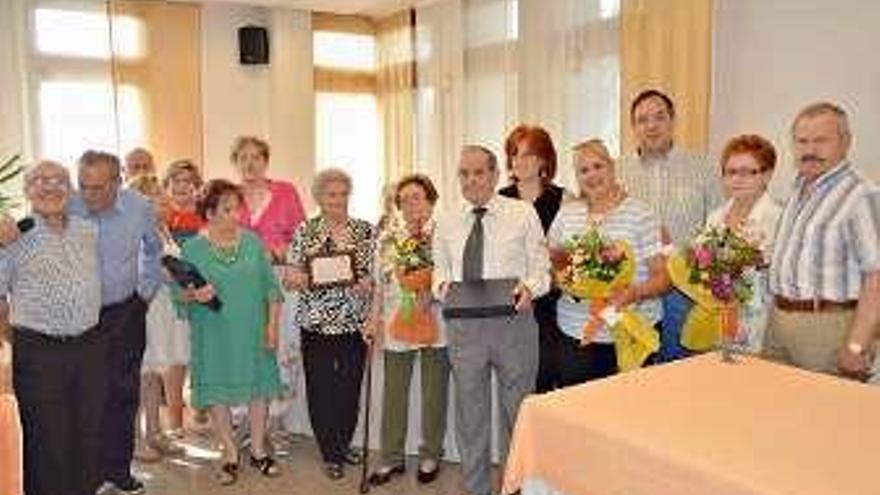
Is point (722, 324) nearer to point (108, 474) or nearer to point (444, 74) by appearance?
point (108, 474)

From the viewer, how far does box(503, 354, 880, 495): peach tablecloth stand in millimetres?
1672

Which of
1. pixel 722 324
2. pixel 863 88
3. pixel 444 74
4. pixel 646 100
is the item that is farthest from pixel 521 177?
pixel 444 74

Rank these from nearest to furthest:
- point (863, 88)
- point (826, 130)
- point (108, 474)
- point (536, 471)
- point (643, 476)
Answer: point (643, 476), point (536, 471), point (826, 130), point (108, 474), point (863, 88)

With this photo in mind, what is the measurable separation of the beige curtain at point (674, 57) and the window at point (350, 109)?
3.46 metres

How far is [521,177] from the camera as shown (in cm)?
350

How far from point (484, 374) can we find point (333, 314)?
849mm

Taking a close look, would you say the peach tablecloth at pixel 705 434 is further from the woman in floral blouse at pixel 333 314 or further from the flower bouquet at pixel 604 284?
the woman in floral blouse at pixel 333 314

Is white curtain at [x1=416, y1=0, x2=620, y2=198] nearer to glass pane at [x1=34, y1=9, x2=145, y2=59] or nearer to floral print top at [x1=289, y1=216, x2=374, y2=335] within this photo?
glass pane at [x1=34, y1=9, x2=145, y2=59]

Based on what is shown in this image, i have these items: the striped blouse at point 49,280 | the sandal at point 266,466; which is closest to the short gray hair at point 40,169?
the striped blouse at point 49,280

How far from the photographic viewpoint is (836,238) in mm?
2516

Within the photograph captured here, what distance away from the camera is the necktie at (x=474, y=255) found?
3.29 m

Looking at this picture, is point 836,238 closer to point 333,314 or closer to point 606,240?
point 606,240

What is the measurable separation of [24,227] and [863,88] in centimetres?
390

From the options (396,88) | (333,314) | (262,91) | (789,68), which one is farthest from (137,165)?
(396,88)
